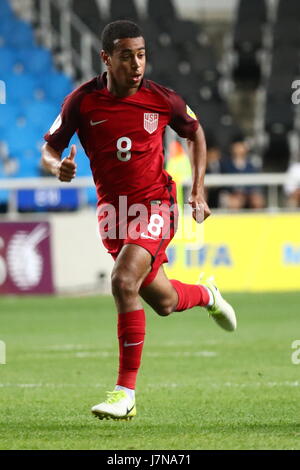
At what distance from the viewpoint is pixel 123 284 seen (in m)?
5.54

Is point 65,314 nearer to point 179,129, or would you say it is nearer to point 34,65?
point 179,129

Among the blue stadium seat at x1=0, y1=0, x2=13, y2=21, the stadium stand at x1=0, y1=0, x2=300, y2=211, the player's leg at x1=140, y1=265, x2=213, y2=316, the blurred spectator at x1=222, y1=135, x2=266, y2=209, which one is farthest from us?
the blue stadium seat at x1=0, y1=0, x2=13, y2=21

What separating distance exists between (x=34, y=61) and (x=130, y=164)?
14.2 meters

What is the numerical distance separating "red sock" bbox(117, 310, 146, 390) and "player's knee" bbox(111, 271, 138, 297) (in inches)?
4.8

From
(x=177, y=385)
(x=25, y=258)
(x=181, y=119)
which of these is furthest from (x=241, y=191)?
(x=181, y=119)

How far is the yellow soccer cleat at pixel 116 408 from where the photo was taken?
534cm

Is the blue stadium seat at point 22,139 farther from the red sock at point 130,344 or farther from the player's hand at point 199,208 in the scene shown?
the red sock at point 130,344

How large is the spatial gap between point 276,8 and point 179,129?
54.6 ft

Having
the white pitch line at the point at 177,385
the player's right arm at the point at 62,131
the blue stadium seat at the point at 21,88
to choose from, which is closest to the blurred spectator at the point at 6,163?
the blue stadium seat at the point at 21,88

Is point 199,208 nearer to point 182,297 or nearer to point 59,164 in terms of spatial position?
point 182,297

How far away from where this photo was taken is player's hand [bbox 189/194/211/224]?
588cm

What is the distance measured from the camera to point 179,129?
20.1 feet

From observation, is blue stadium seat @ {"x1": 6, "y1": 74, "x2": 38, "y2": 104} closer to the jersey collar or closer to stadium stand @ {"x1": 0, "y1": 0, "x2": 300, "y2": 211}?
stadium stand @ {"x1": 0, "y1": 0, "x2": 300, "y2": 211}

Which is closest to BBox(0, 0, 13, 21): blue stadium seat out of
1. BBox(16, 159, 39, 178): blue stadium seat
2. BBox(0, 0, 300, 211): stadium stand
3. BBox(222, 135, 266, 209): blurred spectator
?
BBox(0, 0, 300, 211): stadium stand
